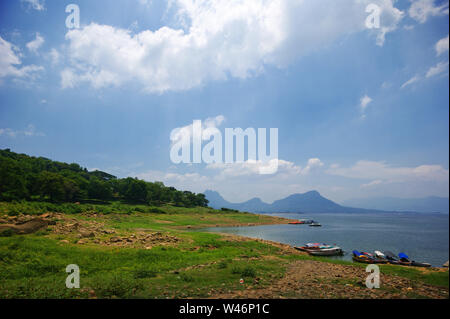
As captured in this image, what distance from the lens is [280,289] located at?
31.7 ft

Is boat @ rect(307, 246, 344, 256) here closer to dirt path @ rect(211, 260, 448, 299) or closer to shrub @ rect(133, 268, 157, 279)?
dirt path @ rect(211, 260, 448, 299)

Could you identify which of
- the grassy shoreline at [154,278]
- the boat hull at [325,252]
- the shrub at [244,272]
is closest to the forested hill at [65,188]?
the grassy shoreline at [154,278]

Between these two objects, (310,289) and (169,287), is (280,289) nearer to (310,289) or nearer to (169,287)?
(310,289)

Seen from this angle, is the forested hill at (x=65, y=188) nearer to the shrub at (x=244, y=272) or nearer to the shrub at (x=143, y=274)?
the shrub at (x=143, y=274)

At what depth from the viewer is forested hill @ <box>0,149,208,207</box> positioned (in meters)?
54.6

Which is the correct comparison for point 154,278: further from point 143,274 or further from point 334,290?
point 334,290

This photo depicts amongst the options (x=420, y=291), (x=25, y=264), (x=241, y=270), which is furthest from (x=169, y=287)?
(x=420, y=291)

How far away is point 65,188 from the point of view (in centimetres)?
7031

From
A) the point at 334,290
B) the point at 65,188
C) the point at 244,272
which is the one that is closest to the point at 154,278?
the point at 244,272

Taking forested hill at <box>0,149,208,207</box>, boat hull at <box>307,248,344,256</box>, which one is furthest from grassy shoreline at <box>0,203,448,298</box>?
forested hill at <box>0,149,208,207</box>
